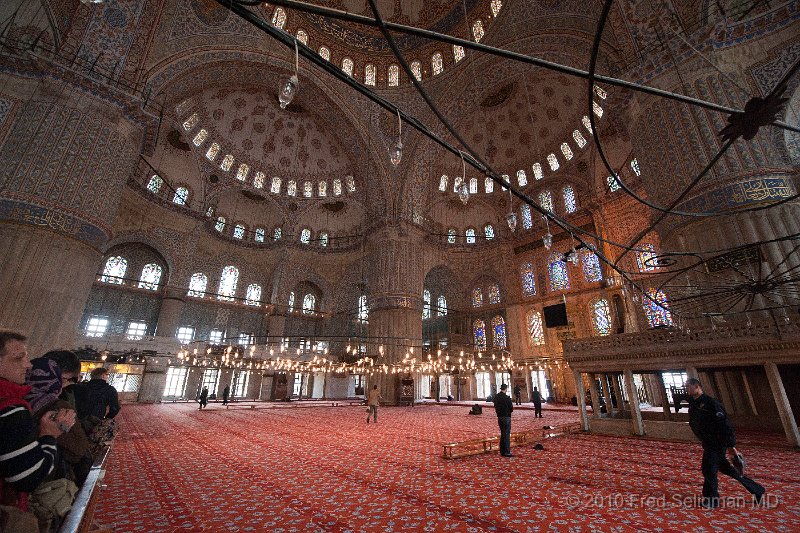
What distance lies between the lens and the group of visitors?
132cm

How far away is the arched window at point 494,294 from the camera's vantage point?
2042 cm

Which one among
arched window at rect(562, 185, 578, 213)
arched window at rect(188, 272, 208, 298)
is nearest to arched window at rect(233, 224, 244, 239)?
arched window at rect(188, 272, 208, 298)

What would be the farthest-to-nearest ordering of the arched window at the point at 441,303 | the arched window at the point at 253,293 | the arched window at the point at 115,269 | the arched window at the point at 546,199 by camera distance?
the arched window at the point at 441,303 < the arched window at the point at 253,293 < the arched window at the point at 546,199 < the arched window at the point at 115,269

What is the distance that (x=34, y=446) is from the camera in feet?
4.58

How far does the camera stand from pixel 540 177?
19719 millimetres

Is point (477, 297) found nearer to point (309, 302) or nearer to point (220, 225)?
point (309, 302)

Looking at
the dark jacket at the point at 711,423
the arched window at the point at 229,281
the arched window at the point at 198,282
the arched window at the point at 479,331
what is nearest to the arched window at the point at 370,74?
the arched window at the point at 229,281

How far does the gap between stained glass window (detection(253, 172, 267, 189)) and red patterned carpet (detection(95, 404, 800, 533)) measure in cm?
1638

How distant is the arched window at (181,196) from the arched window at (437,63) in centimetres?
1420

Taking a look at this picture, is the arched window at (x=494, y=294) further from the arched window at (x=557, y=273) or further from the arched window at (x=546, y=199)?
the arched window at (x=546, y=199)

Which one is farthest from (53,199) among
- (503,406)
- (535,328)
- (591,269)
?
(591,269)

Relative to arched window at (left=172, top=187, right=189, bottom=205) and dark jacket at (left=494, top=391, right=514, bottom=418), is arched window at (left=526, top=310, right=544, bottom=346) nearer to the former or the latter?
dark jacket at (left=494, top=391, right=514, bottom=418)

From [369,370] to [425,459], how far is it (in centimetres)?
1088

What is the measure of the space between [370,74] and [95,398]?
1799 cm
